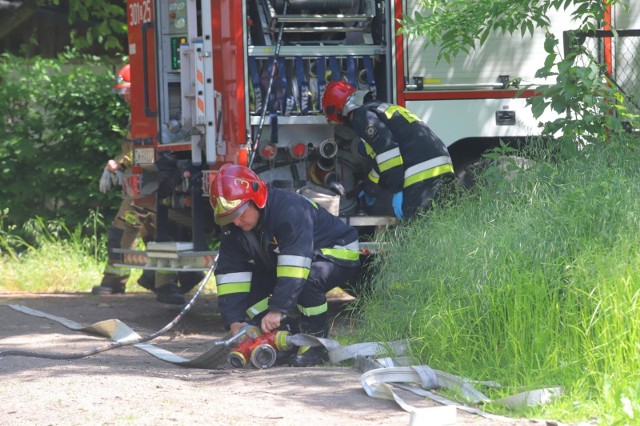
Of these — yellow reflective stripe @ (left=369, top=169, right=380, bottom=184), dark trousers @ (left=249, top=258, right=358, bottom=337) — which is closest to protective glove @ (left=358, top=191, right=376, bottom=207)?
yellow reflective stripe @ (left=369, top=169, right=380, bottom=184)

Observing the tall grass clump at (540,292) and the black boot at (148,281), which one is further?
the black boot at (148,281)

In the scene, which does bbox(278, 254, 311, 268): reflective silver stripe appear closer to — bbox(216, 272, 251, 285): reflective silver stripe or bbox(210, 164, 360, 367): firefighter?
bbox(210, 164, 360, 367): firefighter

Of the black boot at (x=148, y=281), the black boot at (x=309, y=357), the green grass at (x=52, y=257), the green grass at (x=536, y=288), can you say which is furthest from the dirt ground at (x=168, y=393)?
the green grass at (x=52, y=257)

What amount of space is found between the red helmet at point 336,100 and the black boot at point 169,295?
2239mm

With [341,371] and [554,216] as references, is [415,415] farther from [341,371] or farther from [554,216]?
[554,216]

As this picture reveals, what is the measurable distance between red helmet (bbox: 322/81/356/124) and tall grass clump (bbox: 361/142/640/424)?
5.11 feet

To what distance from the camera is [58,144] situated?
1203cm

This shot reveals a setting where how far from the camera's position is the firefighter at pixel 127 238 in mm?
9297

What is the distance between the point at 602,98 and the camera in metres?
6.81

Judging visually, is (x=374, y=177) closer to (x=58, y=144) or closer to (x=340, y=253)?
(x=340, y=253)

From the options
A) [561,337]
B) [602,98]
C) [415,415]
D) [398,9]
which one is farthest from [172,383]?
[398,9]

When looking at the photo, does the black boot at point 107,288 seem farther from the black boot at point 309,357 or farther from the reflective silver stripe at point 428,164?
the black boot at point 309,357

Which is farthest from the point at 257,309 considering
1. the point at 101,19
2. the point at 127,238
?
the point at 101,19

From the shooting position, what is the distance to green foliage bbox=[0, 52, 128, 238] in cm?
1188
